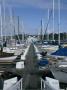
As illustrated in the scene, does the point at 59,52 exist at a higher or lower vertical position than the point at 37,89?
higher

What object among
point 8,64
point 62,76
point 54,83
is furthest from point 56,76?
point 8,64

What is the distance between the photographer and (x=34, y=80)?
18188mm

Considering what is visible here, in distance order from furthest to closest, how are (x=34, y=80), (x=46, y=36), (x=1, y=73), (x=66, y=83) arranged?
1. (x=46, y=36)
2. (x=1, y=73)
3. (x=34, y=80)
4. (x=66, y=83)

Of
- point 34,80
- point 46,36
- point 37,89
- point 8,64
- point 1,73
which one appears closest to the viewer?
point 37,89

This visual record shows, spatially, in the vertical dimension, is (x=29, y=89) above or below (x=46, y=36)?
below

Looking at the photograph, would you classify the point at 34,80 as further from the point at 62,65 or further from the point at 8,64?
the point at 8,64

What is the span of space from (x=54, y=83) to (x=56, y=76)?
3.71 m

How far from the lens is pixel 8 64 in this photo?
2583 cm

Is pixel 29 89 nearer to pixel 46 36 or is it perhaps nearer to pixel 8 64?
pixel 8 64

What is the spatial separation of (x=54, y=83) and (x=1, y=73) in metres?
6.94

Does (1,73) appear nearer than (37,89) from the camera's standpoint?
No

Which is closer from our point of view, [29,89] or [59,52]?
[29,89]

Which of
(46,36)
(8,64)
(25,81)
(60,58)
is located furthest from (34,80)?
(46,36)

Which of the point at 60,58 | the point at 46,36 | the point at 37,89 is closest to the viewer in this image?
the point at 37,89
